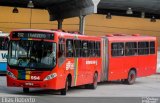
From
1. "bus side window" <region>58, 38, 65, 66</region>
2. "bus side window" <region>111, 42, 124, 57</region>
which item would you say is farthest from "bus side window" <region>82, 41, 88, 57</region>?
"bus side window" <region>111, 42, 124, 57</region>

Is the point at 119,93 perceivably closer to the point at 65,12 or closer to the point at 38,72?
the point at 38,72

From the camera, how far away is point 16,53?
24250 millimetres

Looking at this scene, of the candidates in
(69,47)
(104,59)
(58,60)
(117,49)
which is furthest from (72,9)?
(58,60)

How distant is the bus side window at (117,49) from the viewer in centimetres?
3322

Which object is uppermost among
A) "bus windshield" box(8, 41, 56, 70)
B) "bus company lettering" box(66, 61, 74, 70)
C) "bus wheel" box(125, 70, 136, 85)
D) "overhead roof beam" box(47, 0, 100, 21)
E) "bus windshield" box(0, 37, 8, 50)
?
"overhead roof beam" box(47, 0, 100, 21)

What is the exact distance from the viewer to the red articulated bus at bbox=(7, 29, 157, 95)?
23.9 meters

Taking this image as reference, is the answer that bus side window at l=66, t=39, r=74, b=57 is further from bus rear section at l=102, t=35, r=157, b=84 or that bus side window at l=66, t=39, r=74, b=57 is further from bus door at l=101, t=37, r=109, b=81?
bus rear section at l=102, t=35, r=157, b=84

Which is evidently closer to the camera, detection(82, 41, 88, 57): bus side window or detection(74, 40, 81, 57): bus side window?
detection(74, 40, 81, 57): bus side window

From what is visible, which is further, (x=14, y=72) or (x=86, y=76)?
(x=86, y=76)

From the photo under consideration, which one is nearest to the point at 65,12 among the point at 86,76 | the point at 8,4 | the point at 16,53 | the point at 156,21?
the point at 8,4

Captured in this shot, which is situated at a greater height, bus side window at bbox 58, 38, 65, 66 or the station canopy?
the station canopy

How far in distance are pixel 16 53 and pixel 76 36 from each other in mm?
3457

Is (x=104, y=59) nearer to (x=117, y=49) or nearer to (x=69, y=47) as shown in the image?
(x=117, y=49)

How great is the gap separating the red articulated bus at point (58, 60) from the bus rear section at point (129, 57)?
0.17 ft
